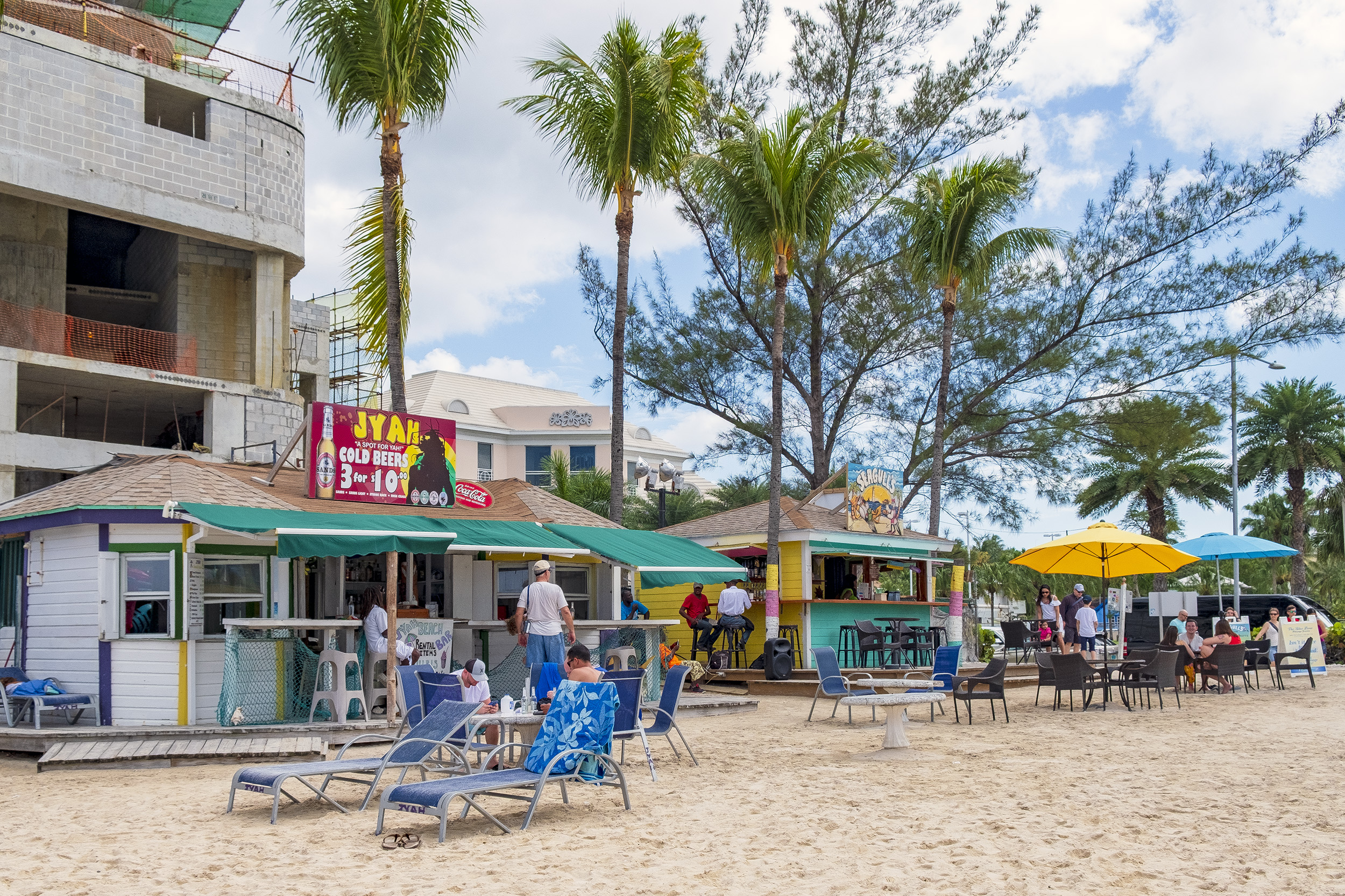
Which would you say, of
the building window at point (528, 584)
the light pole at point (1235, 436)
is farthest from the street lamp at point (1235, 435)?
the building window at point (528, 584)

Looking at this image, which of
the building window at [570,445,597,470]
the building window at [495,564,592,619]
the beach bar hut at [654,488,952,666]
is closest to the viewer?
the building window at [495,564,592,619]

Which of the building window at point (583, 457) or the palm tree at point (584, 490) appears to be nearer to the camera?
the palm tree at point (584, 490)

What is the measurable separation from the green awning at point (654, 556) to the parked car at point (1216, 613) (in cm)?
1344

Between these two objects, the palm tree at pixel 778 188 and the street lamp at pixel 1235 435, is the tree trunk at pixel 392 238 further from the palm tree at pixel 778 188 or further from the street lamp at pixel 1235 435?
the street lamp at pixel 1235 435

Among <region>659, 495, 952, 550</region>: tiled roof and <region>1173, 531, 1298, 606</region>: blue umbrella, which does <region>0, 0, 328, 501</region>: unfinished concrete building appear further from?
<region>1173, 531, 1298, 606</region>: blue umbrella

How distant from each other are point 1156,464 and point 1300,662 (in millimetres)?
8633

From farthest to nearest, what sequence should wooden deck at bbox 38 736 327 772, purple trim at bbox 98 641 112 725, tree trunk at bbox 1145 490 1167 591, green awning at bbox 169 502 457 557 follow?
tree trunk at bbox 1145 490 1167 591
purple trim at bbox 98 641 112 725
green awning at bbox 169 502 457 557
wooden deck at bbox 38 736 327 772

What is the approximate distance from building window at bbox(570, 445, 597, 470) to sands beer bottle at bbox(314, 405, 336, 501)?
127 ft

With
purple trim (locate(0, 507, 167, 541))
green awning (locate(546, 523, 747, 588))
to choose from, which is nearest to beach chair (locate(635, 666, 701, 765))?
green awning (locate(546, 523, 747, 588))

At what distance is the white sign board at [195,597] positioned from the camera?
12344mm

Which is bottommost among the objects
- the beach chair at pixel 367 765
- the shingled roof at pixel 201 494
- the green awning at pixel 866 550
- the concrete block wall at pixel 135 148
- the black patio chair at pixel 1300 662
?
the black patio chair at pixel 1300 662

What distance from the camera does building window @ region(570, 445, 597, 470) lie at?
2067 inches

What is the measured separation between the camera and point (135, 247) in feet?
96.1

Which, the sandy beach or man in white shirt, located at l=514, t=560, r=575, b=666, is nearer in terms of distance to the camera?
the sandy beach
